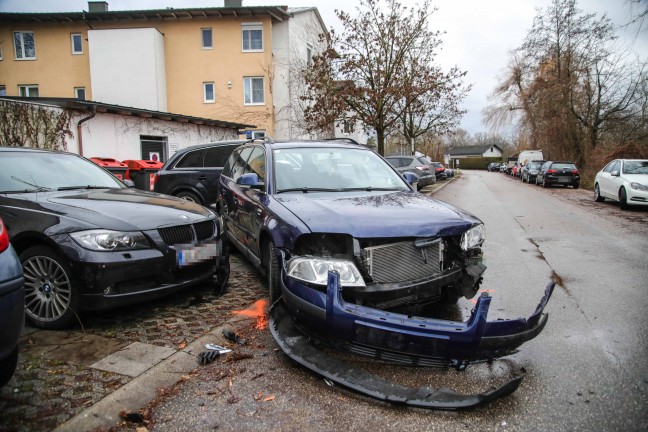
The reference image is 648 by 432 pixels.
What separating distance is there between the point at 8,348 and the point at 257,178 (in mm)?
2527

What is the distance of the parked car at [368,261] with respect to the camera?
2.42 metres

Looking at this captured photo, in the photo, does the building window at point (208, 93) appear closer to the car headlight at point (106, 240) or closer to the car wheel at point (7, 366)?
the car headlight at point (106, 240)

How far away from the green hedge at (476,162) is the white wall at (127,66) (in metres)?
77.4

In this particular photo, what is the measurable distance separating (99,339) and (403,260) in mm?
2564

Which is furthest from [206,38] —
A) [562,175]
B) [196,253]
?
[196,253]

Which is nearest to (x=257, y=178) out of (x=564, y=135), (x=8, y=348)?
(x=8, y=348)

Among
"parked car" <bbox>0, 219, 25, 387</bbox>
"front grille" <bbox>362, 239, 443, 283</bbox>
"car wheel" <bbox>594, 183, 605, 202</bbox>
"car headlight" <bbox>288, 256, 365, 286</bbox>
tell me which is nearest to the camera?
"parked car" <bbox>0, 219, 25, 387</bbox>

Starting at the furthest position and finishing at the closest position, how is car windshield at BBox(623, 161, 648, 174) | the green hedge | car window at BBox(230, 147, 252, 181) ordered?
1. the green hedge
2. car windshield at BBox(623, 161, 648, 174)
3. car window at BBox(230, 147, 252, 181)

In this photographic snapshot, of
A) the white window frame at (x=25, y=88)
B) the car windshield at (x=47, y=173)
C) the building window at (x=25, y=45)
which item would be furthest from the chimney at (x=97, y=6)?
the car windshield at (x=47, y=173)

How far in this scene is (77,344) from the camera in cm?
322

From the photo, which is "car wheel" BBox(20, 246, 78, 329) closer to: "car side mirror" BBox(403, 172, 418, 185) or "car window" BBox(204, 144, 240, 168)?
"car side mirror" BBox(403, 172, 418, 185)

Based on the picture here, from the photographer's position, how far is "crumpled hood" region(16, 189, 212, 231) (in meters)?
3.49

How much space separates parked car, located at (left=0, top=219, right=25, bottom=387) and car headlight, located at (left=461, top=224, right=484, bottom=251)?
3011mm

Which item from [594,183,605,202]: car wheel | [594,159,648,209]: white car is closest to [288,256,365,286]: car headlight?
[594,159,648,209]: white car
